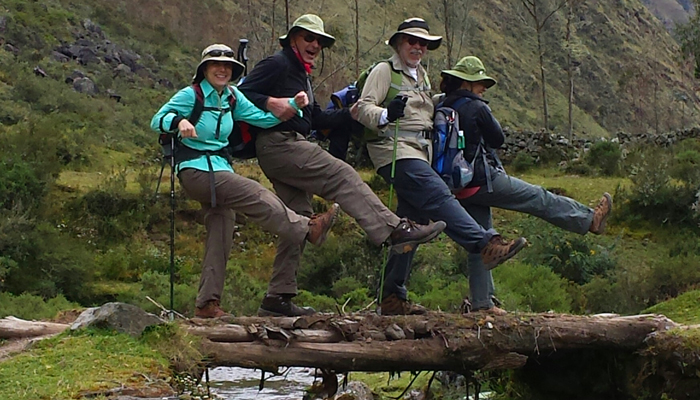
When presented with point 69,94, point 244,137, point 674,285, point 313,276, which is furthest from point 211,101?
point 69,94

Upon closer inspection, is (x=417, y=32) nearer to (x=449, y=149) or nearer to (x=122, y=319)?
(x=449, y=149)

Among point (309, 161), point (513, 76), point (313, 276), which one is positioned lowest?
point (313, 276)

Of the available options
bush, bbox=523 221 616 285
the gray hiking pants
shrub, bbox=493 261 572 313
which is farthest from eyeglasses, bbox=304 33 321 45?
bush, bbox=523 221 616 285

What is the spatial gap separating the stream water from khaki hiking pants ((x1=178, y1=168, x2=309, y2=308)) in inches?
102

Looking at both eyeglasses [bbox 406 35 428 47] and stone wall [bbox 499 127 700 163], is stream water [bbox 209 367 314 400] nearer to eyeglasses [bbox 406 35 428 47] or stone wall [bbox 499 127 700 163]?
eyeglasses [bbox 406 35 428 47]

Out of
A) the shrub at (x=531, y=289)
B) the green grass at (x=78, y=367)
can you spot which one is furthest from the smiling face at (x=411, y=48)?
the shrub at (x=531, y=289)

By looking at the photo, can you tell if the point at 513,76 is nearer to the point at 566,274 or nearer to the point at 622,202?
the point at 622,202

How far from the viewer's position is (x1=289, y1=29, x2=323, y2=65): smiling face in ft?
22.5

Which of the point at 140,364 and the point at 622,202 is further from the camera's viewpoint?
the point at 622,202

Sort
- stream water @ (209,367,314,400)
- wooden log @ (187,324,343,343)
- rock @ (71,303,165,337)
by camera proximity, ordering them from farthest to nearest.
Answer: stream water @ (209,367,314,400) < wooden log @ (187,324,343,343) < rock @ (71,303,165,337)

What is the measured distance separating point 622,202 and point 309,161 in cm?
1318

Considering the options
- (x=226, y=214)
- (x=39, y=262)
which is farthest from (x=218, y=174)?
(x=39, y=262)

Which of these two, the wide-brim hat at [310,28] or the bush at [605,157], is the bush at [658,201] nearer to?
the bush at [605,157]

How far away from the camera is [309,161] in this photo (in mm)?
6738
